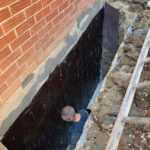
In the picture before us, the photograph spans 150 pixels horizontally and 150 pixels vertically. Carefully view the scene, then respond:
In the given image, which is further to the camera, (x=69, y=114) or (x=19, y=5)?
(x=69, y=114)

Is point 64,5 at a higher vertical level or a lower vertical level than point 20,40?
higher

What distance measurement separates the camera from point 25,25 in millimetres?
1590

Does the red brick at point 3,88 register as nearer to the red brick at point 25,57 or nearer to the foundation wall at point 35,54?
the foundation wall at point 35,54

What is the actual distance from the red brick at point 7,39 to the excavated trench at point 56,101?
97 cm

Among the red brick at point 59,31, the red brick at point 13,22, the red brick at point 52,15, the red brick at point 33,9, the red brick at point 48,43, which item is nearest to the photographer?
the red brick at point 13,22

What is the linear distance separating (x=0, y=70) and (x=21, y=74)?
322 mm

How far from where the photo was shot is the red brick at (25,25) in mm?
1534

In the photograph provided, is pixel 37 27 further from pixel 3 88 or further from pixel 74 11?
pixel 74 11

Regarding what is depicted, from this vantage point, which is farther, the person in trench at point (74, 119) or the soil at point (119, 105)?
the person in trench at point (74, 119)

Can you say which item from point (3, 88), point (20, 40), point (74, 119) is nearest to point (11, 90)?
point (3, 88)

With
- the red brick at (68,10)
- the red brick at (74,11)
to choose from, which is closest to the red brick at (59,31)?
the red brick at (68,10)

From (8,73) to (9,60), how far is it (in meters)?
0.14

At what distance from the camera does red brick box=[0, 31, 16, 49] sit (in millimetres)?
1378

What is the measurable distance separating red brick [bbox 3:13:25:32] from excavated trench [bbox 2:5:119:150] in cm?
106
